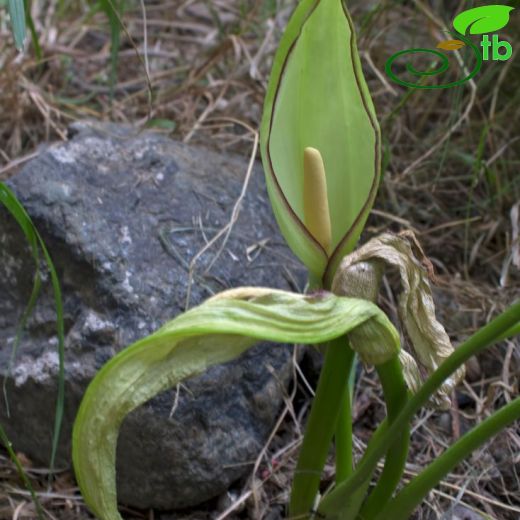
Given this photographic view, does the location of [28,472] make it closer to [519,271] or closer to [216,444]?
[216,444]

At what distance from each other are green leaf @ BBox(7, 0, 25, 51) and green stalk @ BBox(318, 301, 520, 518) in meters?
0.40

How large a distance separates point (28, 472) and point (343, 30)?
1.77ft

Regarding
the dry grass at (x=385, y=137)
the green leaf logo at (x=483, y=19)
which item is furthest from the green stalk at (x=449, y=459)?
the green leaf logo at (x=483, y=19)

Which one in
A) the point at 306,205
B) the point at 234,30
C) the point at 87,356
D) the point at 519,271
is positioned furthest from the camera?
the point at 234,30

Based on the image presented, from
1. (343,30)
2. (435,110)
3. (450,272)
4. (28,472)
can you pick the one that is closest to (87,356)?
(28,472)

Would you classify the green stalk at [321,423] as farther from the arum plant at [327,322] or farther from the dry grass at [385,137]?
the dry grass at [385,137]

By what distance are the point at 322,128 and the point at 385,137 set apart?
0.40 metres

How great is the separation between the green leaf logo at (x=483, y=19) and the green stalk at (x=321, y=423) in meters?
0.37

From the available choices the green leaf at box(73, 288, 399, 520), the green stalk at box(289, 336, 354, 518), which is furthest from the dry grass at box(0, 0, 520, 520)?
the green leaf at box(73, 288, 399, 520)

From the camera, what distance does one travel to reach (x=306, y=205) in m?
0.66

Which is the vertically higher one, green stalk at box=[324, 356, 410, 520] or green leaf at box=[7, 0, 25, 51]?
green leaf at box=[7, 0, 25, 51]

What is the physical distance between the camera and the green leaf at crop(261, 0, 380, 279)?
67cm

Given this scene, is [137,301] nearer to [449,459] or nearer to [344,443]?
[344,443]

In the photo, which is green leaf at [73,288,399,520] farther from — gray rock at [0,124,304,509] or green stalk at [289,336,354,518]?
gray rock at [0,124,304,509]
